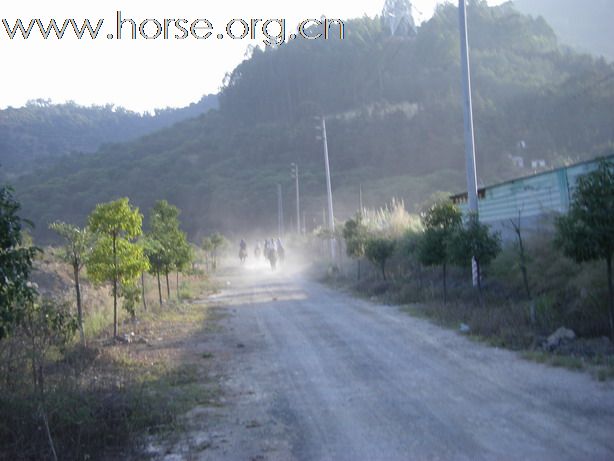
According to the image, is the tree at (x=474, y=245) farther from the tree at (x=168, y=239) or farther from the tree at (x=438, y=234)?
the tree at (x=168, y=239)

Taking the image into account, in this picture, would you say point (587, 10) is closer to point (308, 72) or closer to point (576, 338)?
point (308, 72)

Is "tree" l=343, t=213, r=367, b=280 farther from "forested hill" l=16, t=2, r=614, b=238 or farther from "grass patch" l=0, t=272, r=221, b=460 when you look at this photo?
"forested hill" l=16, t=2, r=614, b=238

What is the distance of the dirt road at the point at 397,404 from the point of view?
5.77m

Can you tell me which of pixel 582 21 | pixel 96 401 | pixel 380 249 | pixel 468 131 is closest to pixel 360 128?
pixel 582 21

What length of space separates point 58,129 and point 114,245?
172ft

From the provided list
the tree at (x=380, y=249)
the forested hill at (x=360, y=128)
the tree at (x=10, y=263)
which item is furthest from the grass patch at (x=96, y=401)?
the forested hill at (x=360, y=128)

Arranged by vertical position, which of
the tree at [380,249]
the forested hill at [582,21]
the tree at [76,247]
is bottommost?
the tree at [380,249]

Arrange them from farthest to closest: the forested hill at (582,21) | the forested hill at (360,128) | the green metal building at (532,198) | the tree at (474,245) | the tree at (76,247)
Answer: the forested hill at (582,21) < the forested hill at (360,128) < the green metal building at (532,198) < the tree at (474,245) < the tree at (76,247)

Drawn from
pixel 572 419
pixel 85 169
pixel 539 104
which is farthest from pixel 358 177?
pixel 572 419

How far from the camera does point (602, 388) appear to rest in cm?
757

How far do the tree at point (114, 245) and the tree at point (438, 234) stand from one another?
771 centimetres

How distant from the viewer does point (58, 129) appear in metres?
59.8

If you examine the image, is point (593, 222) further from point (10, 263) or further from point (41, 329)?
point (10, 263)

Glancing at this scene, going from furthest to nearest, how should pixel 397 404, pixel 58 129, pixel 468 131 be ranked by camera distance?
pixel 58 129
pixel 468 131
pixel 397 404
